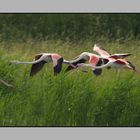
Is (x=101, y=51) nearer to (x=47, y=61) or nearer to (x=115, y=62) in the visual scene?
(x=115, y=62)

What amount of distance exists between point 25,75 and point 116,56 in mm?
874

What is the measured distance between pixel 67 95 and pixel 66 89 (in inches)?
2.7

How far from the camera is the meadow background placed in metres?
12.5

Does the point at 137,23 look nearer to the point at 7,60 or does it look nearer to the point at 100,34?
the point at 100,34

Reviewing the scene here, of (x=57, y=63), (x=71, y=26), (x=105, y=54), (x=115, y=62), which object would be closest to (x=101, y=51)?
(x=105, y=54)

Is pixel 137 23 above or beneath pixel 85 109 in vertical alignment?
above

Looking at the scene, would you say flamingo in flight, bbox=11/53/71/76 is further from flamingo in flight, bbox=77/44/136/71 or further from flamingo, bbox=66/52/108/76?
flamingo in flight, bbox=77/44/136/71

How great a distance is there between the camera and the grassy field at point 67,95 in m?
12.5

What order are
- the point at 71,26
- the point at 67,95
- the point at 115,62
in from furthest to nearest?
1. the point at 71,26
2. the point at 67,95
3. the point at 115,62

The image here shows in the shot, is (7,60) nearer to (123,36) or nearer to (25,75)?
(25,75)

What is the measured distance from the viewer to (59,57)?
40.9 feet

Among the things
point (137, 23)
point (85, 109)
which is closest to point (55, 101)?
point (85, 109)

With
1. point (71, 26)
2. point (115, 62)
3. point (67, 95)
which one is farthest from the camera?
point (71, 26)

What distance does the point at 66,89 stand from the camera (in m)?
12.6
